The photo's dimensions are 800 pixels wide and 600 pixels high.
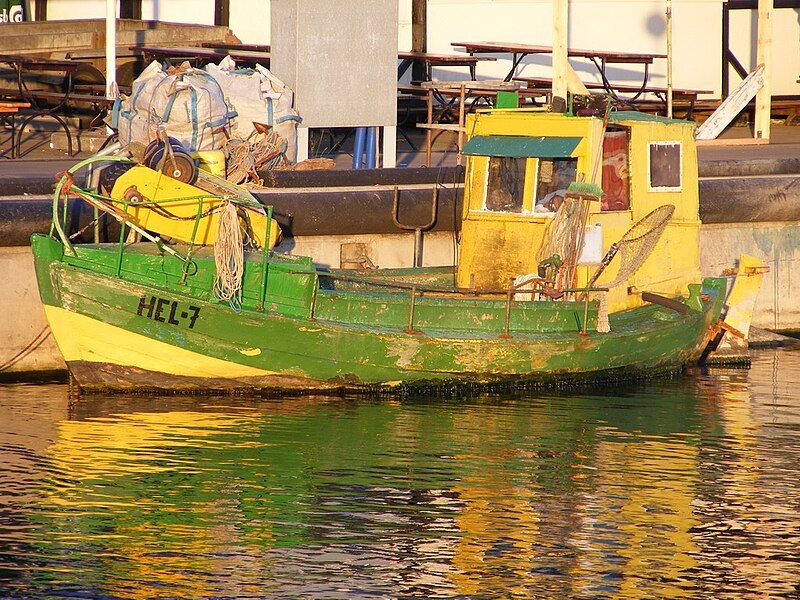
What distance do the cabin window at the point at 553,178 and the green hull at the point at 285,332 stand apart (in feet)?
2.90

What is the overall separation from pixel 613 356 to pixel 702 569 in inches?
185

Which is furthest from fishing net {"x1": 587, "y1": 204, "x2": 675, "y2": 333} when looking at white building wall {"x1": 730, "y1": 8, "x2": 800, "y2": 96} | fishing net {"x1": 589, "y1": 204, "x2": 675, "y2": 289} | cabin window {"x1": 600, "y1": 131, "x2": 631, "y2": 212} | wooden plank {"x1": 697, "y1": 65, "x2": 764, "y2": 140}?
white building wall {"x1": 730, "y1": 8, "x2": 800, "y2": 96}

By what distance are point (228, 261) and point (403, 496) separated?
2.99m

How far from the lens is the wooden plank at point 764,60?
1902cm

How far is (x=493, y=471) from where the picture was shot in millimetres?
9930

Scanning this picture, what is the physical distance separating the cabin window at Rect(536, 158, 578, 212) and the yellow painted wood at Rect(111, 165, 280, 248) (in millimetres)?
2719

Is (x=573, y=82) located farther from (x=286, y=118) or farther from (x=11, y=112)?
(x=11, y=112)

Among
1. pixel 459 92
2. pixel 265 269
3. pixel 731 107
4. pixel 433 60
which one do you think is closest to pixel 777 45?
pixel 731 107

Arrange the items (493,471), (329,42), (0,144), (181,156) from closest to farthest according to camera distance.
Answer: (493,471) → (181,156) → (329,42) → (0,144)

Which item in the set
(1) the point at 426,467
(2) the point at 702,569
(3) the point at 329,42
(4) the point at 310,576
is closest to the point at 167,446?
(1) the point at 426,467

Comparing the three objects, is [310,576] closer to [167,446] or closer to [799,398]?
[167,446]

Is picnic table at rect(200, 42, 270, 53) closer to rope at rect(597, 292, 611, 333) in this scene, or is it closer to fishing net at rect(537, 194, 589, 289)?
fishing net at rect(537, 194, 589, 289)

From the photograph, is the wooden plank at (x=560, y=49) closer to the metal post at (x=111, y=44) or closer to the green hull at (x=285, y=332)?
the green hull at (x=285, y=332)

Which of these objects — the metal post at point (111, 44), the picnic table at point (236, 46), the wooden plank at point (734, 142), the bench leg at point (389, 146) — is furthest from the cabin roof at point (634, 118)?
the picnic table at point (236, 46)
